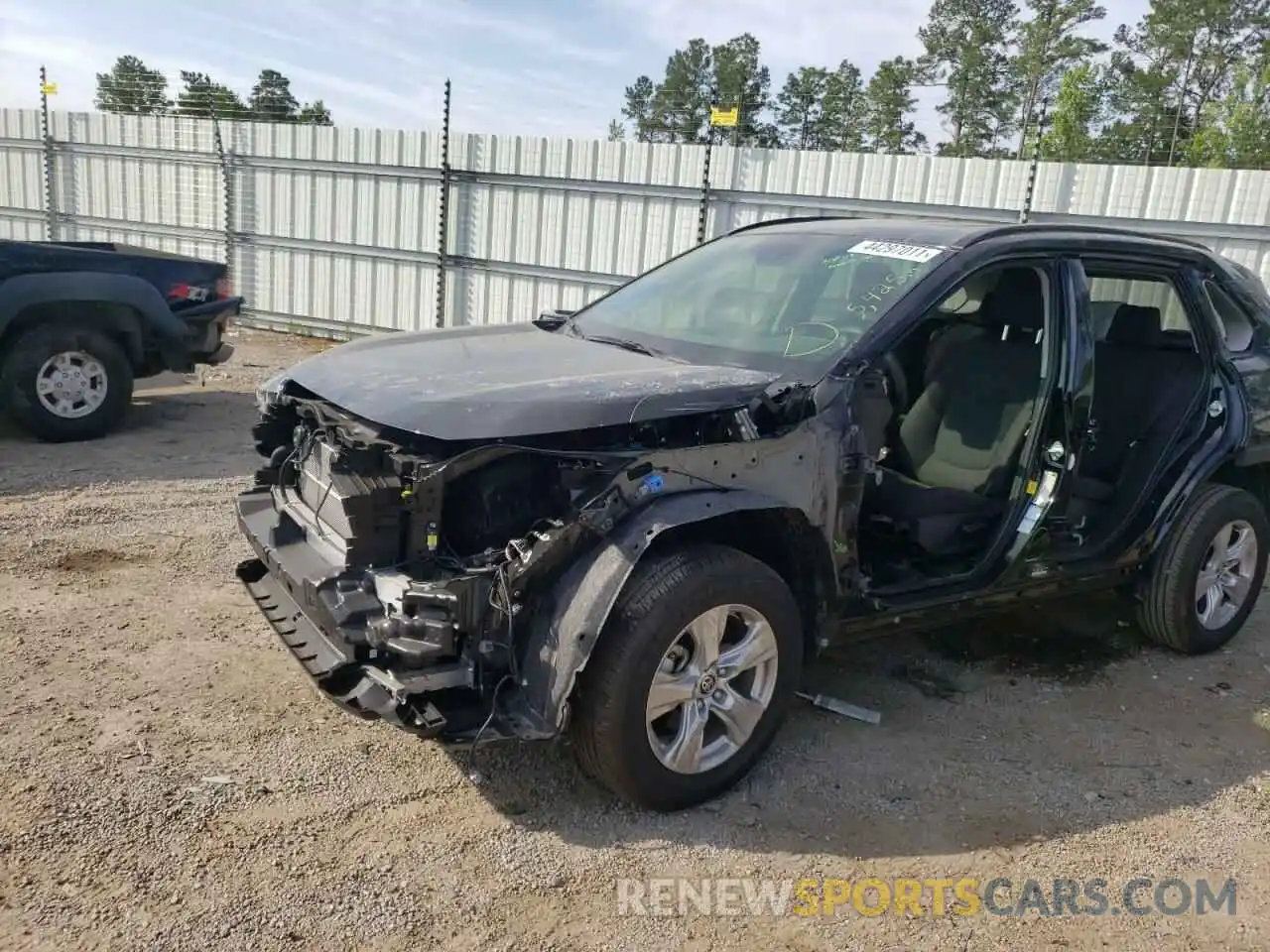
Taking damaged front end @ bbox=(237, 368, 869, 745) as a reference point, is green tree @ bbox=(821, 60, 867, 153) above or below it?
above

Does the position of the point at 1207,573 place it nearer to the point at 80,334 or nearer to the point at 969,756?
the point at 969,756

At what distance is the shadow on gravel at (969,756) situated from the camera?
3.20 meters

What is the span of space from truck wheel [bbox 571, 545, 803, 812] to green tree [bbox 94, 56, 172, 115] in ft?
49.9

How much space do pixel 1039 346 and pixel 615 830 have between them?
260 centimetres

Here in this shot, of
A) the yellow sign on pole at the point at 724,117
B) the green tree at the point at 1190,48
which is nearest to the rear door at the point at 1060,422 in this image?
the yellow sign on pole at the point at 724,117

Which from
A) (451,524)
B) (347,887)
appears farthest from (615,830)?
(451,524)

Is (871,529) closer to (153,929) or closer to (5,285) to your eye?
(153,929)

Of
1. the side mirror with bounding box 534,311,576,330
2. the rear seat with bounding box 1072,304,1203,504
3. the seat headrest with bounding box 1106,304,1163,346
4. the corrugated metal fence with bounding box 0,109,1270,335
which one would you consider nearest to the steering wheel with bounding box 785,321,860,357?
the side mirror with bounding box 534,311,576,330

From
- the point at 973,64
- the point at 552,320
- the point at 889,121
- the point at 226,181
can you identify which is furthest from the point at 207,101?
the point at 973,64

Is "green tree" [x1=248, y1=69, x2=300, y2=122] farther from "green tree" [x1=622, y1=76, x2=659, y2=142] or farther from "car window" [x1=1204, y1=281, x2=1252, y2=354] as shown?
"car window" [x1=1204, y1=281, x2=1252, y2=354]

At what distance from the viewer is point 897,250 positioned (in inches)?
154

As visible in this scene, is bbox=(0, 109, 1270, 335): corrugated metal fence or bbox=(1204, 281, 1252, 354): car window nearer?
bbox=(1204, 281, 1252, 354): car window

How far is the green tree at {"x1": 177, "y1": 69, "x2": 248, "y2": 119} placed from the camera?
14.3 m

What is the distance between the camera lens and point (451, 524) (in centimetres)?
315
